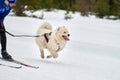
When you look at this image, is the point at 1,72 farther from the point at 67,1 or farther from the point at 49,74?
the point at 67,1

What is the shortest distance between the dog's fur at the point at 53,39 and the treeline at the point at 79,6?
1539cm

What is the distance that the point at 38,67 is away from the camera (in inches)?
273

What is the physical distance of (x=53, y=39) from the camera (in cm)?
780

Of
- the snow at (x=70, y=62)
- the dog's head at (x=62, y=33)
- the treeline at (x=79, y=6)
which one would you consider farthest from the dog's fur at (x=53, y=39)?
the treeline at (x=79, y=6)

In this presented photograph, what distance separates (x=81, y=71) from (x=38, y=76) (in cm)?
120

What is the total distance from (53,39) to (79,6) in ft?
99.0

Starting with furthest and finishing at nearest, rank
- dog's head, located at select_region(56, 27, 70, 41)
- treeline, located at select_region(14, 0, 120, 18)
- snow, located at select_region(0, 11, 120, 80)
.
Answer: treeline, located at select_region(14, 0, 120, 18) → dog's head, located at select_region(56, 27, 70, 41) → snow, located at select_region(0, 11, 120, 80)

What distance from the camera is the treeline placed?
2408 cm

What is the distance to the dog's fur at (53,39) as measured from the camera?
7672mm

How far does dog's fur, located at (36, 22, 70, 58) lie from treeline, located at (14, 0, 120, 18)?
606 inches

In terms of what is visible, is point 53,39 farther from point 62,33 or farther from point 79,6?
point 79,6

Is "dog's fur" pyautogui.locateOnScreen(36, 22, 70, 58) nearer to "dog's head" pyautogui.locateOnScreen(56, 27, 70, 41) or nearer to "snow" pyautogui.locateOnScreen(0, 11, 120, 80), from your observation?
"dog's head" pyautogui.locateOnScreen(56, 27, 70, 41)

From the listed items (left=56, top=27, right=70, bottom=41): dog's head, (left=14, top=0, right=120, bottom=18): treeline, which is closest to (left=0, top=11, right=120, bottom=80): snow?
(left=56, top=27, right=70, bottom=41): dog's head

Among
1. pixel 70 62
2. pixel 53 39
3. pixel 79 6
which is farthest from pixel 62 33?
pixel 79 6
